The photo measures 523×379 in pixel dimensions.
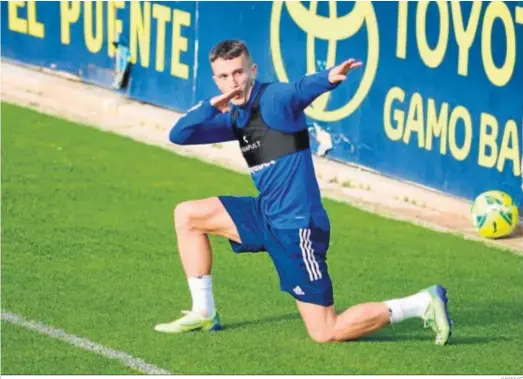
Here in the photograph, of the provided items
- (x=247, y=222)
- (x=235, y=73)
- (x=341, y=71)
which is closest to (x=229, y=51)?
(x=235, y=73)

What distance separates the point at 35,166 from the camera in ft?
48.5

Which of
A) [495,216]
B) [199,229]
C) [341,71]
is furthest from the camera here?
[495,216]

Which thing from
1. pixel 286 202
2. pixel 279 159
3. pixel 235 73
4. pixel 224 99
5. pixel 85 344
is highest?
pixel 235 73

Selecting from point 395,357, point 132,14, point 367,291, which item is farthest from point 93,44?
point 395,357

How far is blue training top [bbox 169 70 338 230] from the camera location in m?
9.49

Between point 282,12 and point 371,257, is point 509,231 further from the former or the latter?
point 282,12

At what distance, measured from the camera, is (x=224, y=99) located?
937 cm

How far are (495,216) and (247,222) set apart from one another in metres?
3.31

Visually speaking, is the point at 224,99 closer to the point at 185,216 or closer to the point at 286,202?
the point at 286,202

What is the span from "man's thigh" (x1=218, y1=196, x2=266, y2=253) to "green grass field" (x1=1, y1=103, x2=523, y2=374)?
22.4 inches

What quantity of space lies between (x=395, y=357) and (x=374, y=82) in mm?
5187

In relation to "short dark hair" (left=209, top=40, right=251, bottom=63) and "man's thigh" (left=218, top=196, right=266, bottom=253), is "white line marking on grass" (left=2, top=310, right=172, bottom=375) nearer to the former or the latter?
"man's thigh" (left=218, top=196, right=266, bottom=253)

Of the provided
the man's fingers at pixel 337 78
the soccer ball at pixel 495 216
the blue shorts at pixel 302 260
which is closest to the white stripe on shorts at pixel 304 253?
the blue shorts at pixel 302 260

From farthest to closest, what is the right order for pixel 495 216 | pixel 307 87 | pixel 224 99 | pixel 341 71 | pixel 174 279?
pixel 495 216 → pixel 174 279 → pixel 224 99 → pixel 307 87 → pixel 341 71
